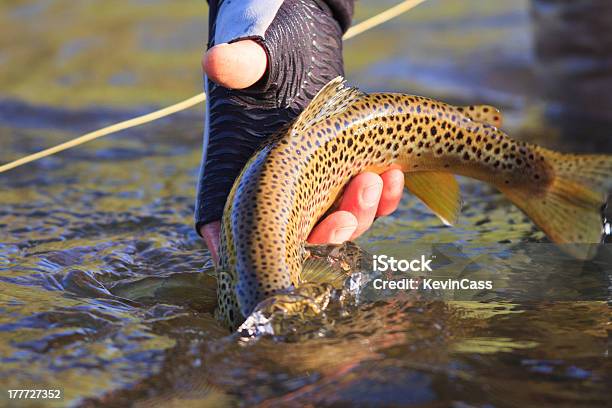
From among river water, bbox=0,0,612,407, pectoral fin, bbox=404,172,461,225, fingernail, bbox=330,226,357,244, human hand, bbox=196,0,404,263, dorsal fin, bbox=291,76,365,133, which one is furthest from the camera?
pectoral fin, bbox=404,172,461,225

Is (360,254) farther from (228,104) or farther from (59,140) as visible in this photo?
(59,140)

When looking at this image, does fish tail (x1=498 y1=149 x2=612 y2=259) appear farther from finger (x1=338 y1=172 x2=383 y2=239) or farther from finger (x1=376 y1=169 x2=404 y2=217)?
finger (x1=338 y1=172 x2=383 y2=239)

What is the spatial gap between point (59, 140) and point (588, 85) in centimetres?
396

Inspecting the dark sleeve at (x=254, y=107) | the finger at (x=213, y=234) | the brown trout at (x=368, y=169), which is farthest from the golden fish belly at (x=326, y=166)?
the finger at (x=213, y=234)

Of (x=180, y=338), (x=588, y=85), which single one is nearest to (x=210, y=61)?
(x=180, y=338)

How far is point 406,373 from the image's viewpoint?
2773 millimetres

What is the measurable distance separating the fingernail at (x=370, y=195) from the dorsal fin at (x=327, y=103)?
311mm

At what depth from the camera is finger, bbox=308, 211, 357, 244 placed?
349 centimetres

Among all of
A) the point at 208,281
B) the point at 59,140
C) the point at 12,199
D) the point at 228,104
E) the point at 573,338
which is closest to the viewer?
the point at 573,338

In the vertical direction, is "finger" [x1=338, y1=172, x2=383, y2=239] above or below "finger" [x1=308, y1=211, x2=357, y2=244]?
above

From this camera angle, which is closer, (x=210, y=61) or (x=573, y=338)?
(x=210, y=61)

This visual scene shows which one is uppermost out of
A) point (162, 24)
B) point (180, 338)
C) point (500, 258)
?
point (162, 24)

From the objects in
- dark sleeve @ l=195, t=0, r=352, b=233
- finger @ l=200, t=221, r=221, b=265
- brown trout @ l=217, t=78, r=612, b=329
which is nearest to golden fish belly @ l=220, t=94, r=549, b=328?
brown trout @ l=217, t=78, r=612, b=329

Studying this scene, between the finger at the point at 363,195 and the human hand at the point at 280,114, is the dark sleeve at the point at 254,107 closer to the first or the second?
the human hand at the point at 280,114
